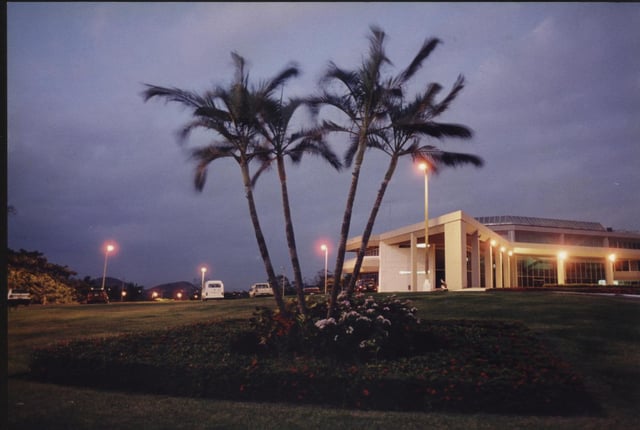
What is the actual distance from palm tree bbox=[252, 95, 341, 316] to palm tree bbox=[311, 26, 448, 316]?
555mm

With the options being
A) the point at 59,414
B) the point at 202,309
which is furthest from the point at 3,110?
the point at 202,309

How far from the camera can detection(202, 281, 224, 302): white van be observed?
38250mm

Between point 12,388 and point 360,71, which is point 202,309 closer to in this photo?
point 12,388

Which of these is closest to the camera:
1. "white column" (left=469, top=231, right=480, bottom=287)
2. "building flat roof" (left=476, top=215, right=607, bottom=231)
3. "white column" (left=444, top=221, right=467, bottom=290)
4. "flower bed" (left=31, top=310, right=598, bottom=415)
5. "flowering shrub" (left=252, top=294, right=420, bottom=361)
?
"flower bed" (left=31, top=310, right=598, bottom=415)

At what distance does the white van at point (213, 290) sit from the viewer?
38250 mm

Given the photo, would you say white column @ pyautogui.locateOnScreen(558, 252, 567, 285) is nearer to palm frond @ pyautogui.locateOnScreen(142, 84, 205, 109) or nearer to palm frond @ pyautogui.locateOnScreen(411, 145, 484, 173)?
palm frond @ pyautogui.locateOnScreen(411, 145, 484, 173)

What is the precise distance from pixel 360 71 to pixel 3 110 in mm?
7908

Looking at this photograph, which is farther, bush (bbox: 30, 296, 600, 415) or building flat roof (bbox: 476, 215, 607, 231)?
building flat roof (bbox: 476, 215, 607, 231)

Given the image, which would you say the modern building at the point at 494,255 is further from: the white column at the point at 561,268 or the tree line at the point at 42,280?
the tree line at the point at 42,280

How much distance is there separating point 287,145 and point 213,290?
2830 centimetres

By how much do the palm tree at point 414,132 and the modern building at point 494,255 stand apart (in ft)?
47.8

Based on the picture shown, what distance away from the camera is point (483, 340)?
34.8 ft

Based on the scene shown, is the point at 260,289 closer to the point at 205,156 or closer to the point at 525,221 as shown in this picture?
the point at 205,156

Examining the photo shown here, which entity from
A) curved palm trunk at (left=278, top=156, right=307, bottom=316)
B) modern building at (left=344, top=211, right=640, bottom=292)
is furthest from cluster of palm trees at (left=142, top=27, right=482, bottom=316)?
modern building at (left=344, top=211, right=640, bottom=292)
